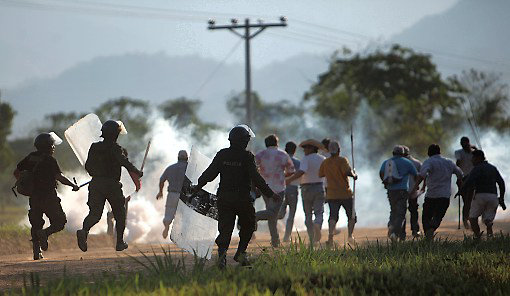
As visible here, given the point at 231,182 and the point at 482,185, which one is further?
the point at 482,185

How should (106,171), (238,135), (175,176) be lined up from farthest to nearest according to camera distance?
(175,176) → (106,171) → (238,135)

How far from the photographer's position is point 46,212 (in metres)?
16.0

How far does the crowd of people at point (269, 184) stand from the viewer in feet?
42.6

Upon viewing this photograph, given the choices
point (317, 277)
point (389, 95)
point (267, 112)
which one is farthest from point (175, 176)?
point (267, 112)

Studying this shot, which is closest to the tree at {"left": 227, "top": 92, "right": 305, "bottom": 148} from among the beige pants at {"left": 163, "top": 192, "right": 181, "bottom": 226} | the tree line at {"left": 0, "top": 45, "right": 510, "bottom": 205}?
the tree line at {"left": 0, "top": 45, "right": 510, "bottom": 205}

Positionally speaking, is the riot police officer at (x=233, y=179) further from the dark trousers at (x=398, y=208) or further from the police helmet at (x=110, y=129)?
the dark trousers at (x=398, y=208)

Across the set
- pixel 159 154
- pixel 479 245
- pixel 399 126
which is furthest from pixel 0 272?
pixel 399 126

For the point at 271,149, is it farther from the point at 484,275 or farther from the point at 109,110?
the point at 109,110

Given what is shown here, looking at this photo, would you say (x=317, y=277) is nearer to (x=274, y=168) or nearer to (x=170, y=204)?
(x=274, y=168)

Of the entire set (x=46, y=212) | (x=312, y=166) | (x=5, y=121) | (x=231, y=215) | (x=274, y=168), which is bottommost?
(x=231, y=215)

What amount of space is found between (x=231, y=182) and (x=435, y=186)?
19.7 feet

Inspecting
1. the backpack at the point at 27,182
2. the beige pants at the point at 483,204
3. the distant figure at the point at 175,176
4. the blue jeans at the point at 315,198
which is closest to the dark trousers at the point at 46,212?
the backpack at the point at 27,182

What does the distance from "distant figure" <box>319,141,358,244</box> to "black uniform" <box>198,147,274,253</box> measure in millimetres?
5964

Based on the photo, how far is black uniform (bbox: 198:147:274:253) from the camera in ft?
42.4
